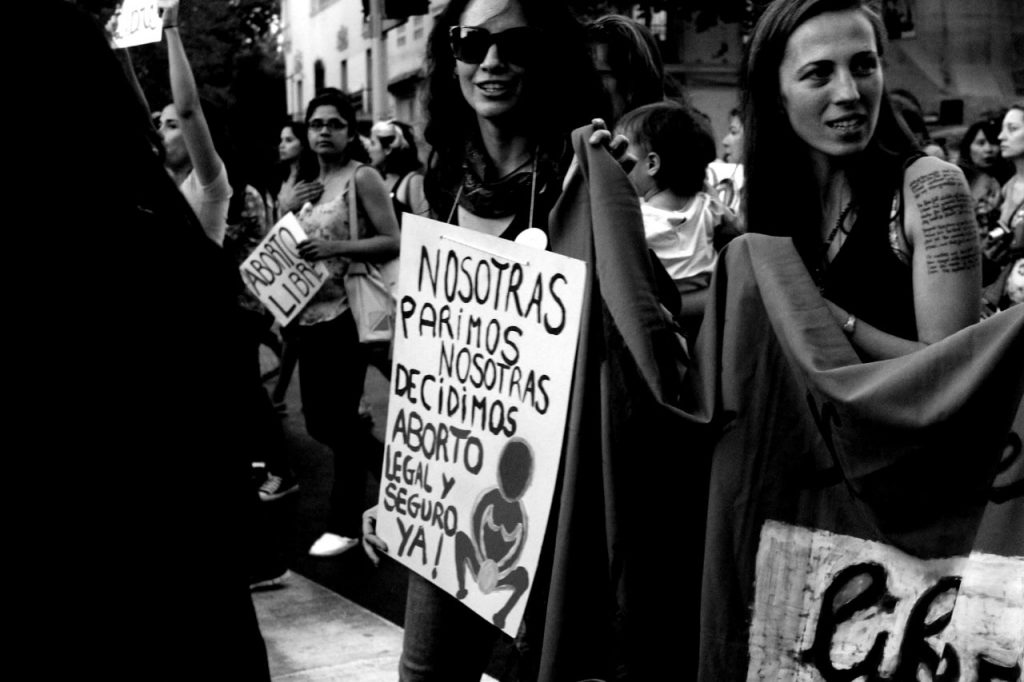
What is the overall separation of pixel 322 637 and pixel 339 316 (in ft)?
5.33

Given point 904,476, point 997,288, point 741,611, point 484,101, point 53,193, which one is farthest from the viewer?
point 997,288

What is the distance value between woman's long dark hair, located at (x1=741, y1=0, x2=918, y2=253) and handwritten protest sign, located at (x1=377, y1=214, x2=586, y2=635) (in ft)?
1.41

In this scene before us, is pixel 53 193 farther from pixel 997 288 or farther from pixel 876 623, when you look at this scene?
pixel 997 288

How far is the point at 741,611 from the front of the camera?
2.23 metres

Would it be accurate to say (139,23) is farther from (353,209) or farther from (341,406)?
(341,406)

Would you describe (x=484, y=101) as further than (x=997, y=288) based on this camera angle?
No

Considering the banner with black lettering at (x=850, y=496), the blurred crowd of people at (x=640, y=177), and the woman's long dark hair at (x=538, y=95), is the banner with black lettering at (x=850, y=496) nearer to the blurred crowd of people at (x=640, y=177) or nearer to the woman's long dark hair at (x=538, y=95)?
the blurred crowd of people at (x=640, y=177)

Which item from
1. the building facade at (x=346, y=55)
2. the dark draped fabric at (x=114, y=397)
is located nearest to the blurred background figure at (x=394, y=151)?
the dark draped fabric at (x=114, y=397)

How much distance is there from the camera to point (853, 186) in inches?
93.2

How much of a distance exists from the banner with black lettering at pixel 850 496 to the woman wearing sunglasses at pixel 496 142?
1.91 feet

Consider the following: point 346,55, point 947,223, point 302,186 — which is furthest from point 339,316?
point 346,55

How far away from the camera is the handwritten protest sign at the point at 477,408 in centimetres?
244

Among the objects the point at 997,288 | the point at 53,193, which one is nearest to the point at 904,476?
the point at 53,193

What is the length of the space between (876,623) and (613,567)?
46cm
